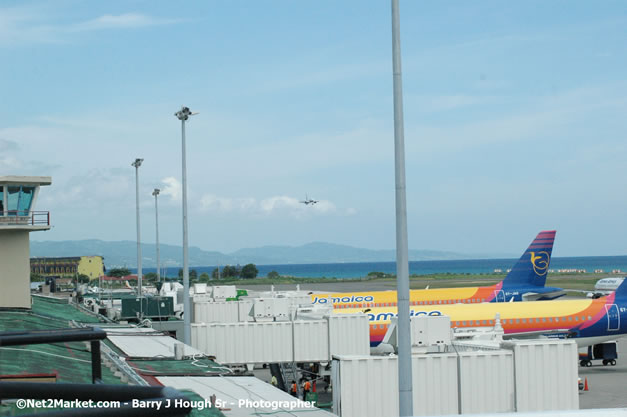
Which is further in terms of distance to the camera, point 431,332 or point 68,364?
point 431,332

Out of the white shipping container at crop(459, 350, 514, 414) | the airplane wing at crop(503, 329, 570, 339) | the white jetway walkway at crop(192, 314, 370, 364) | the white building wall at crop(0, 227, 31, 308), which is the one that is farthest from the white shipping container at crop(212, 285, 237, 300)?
the white shipping container at crop(459, 350, 514, 414)

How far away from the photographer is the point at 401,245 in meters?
17.7

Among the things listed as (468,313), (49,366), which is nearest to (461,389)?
(49,366)

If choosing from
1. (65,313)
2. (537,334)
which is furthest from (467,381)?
(65,313)

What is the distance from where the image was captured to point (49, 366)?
2073 centimetres

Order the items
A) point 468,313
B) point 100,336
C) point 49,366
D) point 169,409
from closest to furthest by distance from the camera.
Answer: point 169,409 < point 100,336 < point 49,366 < point 468,313

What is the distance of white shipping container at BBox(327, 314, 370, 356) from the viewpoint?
36.2 meters

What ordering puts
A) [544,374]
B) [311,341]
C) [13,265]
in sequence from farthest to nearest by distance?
[13,265] < [311,341] < [544,374]

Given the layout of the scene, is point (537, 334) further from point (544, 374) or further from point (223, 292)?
point (223, 292)

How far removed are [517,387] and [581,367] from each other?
24.2 metres

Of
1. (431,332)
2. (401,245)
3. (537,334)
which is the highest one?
(401,245)

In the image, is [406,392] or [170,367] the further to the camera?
[170,367]

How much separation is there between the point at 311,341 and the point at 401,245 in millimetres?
19448

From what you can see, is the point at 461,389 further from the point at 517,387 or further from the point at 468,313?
the point at 468,313
